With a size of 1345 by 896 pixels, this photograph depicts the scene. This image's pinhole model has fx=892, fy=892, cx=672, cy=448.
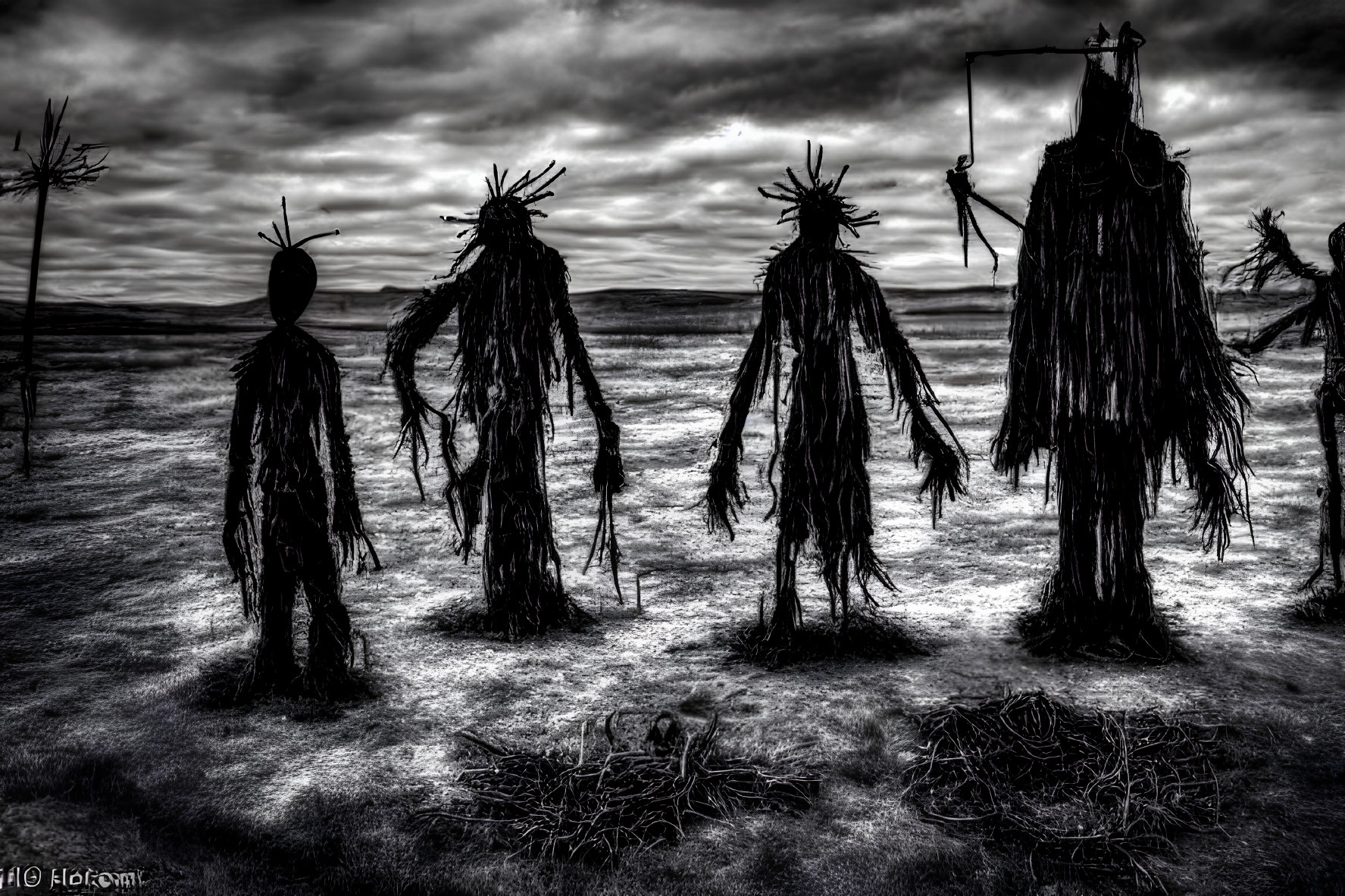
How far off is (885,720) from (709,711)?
1.08 m

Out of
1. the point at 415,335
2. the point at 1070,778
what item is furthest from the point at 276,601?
the point at 1070,778

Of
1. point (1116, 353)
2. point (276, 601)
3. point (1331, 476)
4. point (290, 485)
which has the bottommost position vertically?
point (276, 601)

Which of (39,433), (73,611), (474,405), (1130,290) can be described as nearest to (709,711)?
(474,405)

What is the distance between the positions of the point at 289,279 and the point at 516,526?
8.00ft

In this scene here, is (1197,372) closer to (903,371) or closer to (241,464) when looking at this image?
(903,371)

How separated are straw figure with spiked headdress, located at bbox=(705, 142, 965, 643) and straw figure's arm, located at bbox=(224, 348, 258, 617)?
3.28 metres

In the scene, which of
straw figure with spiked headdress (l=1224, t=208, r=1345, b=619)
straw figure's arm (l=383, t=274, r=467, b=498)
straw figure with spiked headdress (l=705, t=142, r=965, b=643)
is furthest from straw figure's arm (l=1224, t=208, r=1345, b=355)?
straw figure's arm (l=383, t=274, r=467, b=498)

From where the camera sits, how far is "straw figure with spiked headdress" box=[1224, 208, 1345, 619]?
675 cm

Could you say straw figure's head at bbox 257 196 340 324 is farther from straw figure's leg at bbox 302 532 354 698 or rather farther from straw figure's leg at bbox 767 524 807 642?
straw figure's leg at bbox 767 524 807 642

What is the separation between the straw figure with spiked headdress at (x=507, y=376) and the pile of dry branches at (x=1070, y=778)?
3192 mm

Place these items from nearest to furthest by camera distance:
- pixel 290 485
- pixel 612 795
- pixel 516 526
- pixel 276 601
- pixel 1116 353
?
pixel 612 795 → pixel 290 485 → pixel 276 601 → pixel 1116 353 → pixel 516 526

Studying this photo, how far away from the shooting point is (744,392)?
6.56 metres

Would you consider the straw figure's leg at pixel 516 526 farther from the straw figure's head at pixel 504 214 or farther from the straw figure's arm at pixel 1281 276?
the straw figure's arm at pixel 1281 276

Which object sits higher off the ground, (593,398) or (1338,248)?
(1338,248)
